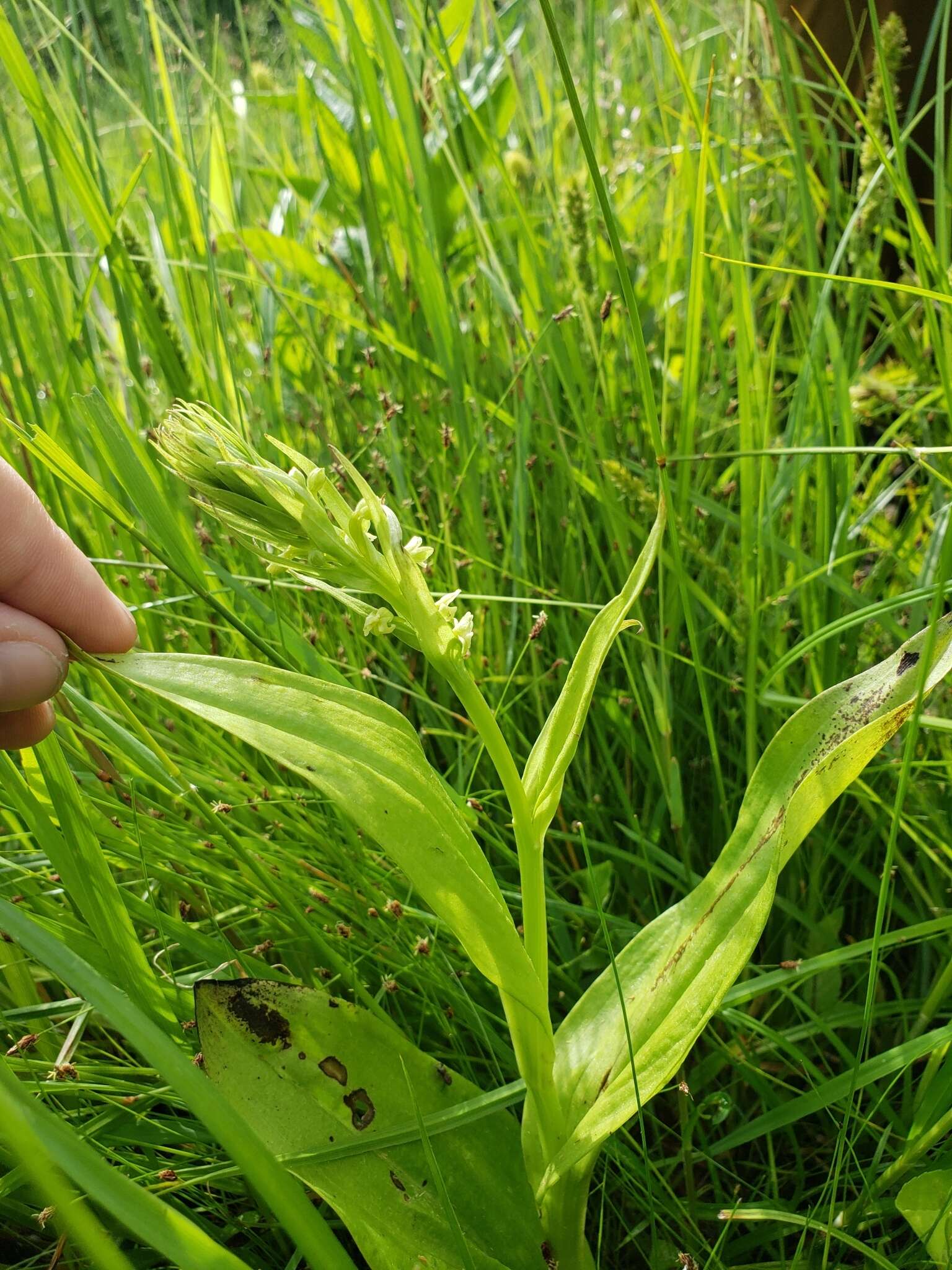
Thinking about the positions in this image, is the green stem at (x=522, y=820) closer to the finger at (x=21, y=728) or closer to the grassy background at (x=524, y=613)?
the grassy background at (x=524, y=613)

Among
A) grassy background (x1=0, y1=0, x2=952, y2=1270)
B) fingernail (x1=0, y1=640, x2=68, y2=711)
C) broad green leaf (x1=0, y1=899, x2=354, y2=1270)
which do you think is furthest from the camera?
grassy background (x1=0, y1=0, x2=952, y2=1270)

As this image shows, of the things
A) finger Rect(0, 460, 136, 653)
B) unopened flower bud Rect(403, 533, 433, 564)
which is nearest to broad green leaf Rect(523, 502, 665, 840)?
unopened flower bud Rect(403, 533, 433, 564)

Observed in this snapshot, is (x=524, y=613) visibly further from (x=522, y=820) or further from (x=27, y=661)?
(x=27, y=661)

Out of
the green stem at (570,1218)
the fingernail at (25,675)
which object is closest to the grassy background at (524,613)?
the green stem at (570,1218)

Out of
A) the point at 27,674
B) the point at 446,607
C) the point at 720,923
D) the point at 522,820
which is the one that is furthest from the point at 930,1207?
the point at 27,674

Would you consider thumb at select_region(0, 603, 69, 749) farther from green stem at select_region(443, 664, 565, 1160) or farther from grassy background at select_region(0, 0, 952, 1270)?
green stem at select_region(443, 664, 565, 1160)

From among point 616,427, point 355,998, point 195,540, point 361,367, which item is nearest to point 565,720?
point 355,998
